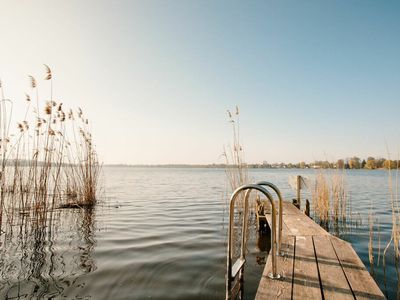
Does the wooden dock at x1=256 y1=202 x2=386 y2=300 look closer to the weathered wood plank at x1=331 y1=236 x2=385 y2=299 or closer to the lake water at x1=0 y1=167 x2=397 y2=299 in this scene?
the weathered wood plank at x1=331 y1=236 x2=385 y2=299

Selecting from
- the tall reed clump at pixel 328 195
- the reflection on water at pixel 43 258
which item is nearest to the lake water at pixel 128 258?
the reflection on water at pixel 43 258

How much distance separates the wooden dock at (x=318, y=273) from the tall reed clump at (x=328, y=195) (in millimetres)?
4004

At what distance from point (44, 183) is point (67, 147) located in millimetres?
2294

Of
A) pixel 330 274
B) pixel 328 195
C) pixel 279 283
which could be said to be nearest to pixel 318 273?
pixel 330 274

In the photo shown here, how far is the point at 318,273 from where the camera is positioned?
119 inches

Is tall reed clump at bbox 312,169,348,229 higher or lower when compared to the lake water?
higher

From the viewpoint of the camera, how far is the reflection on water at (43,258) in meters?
3.79

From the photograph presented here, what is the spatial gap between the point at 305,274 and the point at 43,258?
451 centimetres

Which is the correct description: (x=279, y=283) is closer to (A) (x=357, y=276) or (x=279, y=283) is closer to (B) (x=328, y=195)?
(A) (x=357, y=276)

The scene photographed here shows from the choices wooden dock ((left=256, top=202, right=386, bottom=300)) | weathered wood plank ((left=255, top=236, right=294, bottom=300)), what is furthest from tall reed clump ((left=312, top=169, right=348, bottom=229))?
weathered wood plank ((left=255, top=236, right=294, bottom=300))

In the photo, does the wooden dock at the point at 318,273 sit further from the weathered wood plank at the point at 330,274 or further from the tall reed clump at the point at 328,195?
the tall reed clump at the point at 328,195

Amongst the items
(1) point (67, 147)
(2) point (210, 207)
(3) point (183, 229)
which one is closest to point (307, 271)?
(3) point (183, 229)

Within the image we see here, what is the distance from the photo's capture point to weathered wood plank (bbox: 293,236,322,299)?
2.55m

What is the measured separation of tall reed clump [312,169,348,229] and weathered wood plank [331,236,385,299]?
4500 mm
